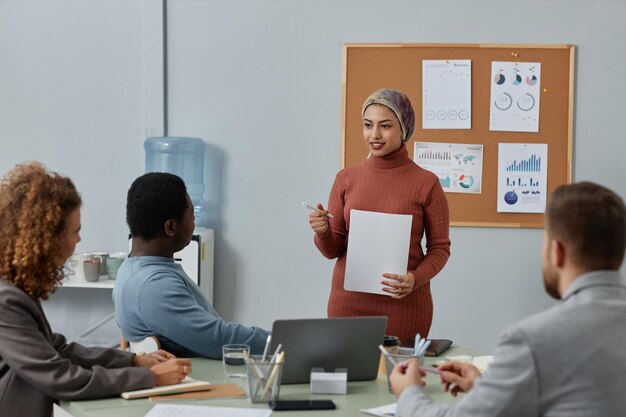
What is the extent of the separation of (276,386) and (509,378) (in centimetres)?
67

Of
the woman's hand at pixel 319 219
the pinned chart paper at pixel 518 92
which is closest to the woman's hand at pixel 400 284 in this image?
the woman's hand at pixel 319 219

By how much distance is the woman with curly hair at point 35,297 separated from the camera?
1870mm

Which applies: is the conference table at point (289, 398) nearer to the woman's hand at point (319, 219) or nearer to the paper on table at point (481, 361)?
the paper on table at point (481, 361)

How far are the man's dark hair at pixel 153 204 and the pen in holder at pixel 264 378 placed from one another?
61 centimetres

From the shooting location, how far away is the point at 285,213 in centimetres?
461

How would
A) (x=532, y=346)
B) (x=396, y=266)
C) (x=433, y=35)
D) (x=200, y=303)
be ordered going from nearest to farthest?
1. (x=532, y=346)
2. (x=200, y=303)
3. (x=396, y=266)
4. (x=433, y=35)

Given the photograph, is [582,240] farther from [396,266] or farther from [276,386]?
[396,266]

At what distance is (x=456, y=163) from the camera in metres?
4.48

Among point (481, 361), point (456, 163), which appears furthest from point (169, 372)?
point (456, 163)

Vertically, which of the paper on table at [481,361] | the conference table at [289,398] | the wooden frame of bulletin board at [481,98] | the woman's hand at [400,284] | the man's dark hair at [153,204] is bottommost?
the paper on table at [481,361]

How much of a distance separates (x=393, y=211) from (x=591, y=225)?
1518 mm

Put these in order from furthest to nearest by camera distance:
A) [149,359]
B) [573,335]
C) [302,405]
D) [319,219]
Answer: [319,219] < [149,359] < [302,405] < [573,335]

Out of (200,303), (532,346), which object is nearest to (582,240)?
(532,346)

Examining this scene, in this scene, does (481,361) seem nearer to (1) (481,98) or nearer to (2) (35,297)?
(2) (35,297)
